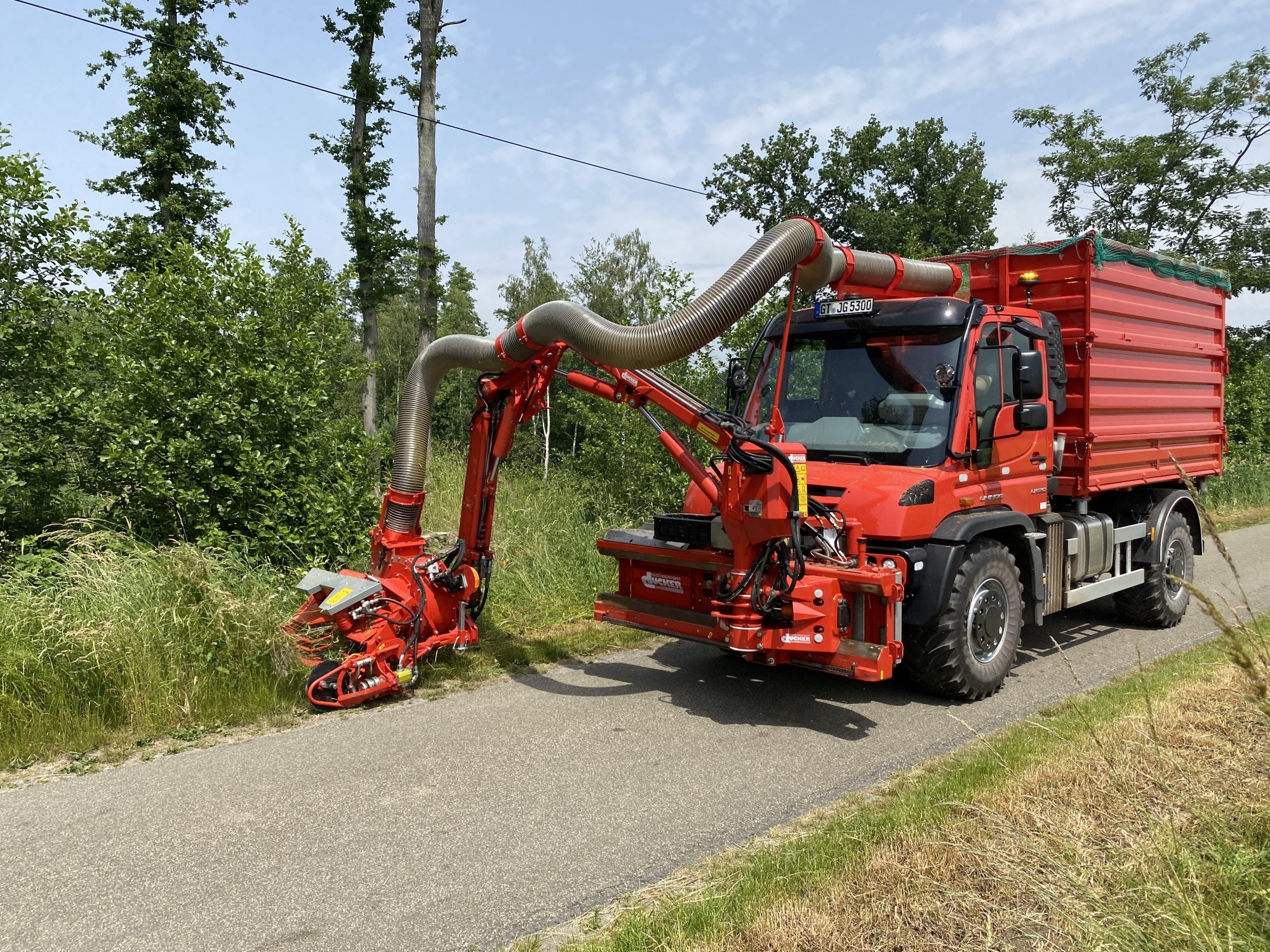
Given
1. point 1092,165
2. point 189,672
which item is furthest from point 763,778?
point 1092,165

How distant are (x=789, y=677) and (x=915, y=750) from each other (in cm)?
147

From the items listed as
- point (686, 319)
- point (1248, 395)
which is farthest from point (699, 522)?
point (1248, 395)

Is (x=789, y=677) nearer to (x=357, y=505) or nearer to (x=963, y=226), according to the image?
(x=357, y=505)

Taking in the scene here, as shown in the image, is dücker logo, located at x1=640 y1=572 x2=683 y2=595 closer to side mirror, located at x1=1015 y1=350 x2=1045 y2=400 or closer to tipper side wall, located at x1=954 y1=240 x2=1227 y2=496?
side mirror, located at x1=1015 y1=350 x2=1045 y2=400

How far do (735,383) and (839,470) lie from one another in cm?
92

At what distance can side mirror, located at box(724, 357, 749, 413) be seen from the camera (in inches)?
219

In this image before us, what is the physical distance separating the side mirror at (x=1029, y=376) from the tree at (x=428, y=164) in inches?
374

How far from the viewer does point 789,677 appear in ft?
21.1

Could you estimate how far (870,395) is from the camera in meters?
6.23

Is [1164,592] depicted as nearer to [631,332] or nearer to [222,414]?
[631,332]

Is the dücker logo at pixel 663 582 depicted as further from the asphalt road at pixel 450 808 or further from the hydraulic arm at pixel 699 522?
the asphalt road at pixel 450 808

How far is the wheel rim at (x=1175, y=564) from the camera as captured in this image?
27.1 feet

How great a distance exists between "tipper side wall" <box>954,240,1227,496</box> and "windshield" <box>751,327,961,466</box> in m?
1.78

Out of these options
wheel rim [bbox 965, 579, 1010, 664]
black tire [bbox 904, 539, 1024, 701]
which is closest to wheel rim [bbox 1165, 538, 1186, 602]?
black tire [bbox 904, 539, 1024, 701]
